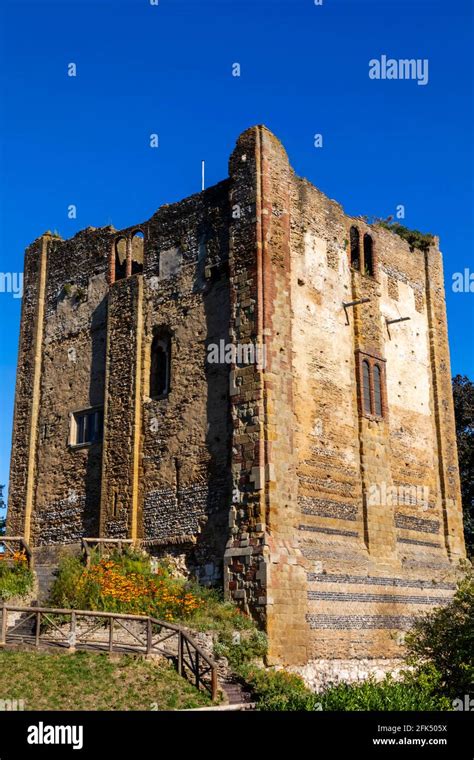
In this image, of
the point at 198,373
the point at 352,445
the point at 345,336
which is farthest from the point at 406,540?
the point at 198,373

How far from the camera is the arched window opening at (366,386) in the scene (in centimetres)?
2100

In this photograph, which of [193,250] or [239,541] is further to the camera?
[193,250]

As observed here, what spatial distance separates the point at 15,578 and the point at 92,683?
20.8ft

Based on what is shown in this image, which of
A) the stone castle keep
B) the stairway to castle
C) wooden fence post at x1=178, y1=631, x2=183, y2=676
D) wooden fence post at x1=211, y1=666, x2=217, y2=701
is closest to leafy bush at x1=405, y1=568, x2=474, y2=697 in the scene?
the stone castle keep

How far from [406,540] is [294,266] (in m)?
7.58

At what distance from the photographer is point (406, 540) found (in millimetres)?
21438

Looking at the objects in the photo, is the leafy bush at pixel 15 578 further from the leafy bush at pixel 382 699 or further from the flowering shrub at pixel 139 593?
the leafy bush at pixel 382 699

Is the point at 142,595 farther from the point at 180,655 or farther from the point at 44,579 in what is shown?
the point at 44,579

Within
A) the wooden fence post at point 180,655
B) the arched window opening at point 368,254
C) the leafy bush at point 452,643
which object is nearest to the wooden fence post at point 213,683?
the wooden fence post at point 180,655

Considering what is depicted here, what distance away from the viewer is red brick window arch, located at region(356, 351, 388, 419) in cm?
2092
